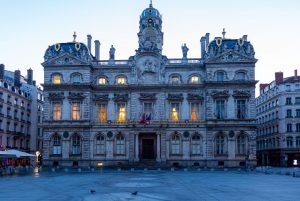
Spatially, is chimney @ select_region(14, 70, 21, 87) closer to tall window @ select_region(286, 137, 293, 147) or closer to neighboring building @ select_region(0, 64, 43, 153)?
neighboring building @ select_region(0, 64, 43, 153)

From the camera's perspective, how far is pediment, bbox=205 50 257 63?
7344cm

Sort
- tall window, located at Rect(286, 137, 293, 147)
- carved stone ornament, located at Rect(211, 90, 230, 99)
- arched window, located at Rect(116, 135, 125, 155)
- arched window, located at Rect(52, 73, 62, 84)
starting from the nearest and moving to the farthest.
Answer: carved stone ornament, located at Rect(211, 90, 230, 99) < arched window, located at Rect(116, 135, 125, 155) < arched window, located at Rect(52, 73, 62, 84) < tall window, located at Rect(286, 137, 293, 147)

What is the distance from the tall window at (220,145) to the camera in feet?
238

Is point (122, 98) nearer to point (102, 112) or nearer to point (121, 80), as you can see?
point (121, 80)

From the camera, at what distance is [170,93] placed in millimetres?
74312

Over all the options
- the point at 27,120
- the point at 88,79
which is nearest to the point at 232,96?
the point at 88,79

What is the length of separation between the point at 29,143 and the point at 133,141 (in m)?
32.8

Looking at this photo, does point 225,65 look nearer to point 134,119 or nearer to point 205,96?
point 205,96

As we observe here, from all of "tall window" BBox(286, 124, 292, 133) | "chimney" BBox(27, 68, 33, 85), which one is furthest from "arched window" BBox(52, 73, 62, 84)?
"tall window" BBox(286, 124, 292, 133)

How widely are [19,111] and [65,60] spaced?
70.0ft

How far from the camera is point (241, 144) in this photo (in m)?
72.4

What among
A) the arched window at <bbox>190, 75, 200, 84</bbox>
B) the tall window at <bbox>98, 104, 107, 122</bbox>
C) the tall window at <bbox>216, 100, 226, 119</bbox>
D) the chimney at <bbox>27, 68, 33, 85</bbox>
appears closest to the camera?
the tall window at <bbox>216, 100, 226, 119</bbox>

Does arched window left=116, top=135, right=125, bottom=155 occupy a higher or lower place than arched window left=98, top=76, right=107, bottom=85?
lower

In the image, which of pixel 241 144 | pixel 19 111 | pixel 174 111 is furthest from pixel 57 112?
pixel 241 144
